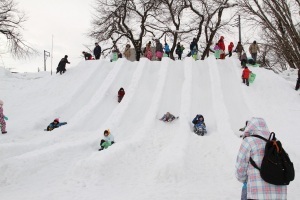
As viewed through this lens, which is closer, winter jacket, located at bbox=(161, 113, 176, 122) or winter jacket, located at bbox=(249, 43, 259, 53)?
winter jacket, located at bbox=(161, 113, 176, 122)

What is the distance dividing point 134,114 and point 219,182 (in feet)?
23.3

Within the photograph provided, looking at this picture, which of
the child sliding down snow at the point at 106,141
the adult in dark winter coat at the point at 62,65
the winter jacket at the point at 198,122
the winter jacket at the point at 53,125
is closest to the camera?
the child sliding down snow at the point at 106,141

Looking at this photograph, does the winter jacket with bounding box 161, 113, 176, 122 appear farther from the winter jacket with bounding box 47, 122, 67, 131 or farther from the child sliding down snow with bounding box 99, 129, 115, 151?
the winter jacket with bounding box 47, 122, 67, 131

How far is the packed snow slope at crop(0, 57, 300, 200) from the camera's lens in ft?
26.4

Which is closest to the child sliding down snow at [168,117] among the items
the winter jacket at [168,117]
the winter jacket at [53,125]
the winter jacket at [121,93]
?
the winter jacket at [168,117]

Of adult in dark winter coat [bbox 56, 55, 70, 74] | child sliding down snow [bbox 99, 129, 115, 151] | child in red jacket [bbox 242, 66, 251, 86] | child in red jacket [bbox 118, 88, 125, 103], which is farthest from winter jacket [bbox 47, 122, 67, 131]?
child in red jacket [bbox 242, 66, 251, 86]

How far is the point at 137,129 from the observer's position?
42.6 ft

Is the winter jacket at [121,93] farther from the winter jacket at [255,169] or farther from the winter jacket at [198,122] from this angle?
the winter jacket at [255,169]

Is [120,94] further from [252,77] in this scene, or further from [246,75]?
[252,77]

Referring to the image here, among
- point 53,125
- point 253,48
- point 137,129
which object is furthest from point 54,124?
point 253,48

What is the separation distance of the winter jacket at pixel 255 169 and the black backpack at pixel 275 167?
0.09m

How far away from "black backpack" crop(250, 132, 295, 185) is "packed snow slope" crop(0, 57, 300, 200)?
11.6 feet

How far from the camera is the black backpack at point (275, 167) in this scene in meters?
3.49

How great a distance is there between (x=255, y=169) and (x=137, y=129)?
949 cm
